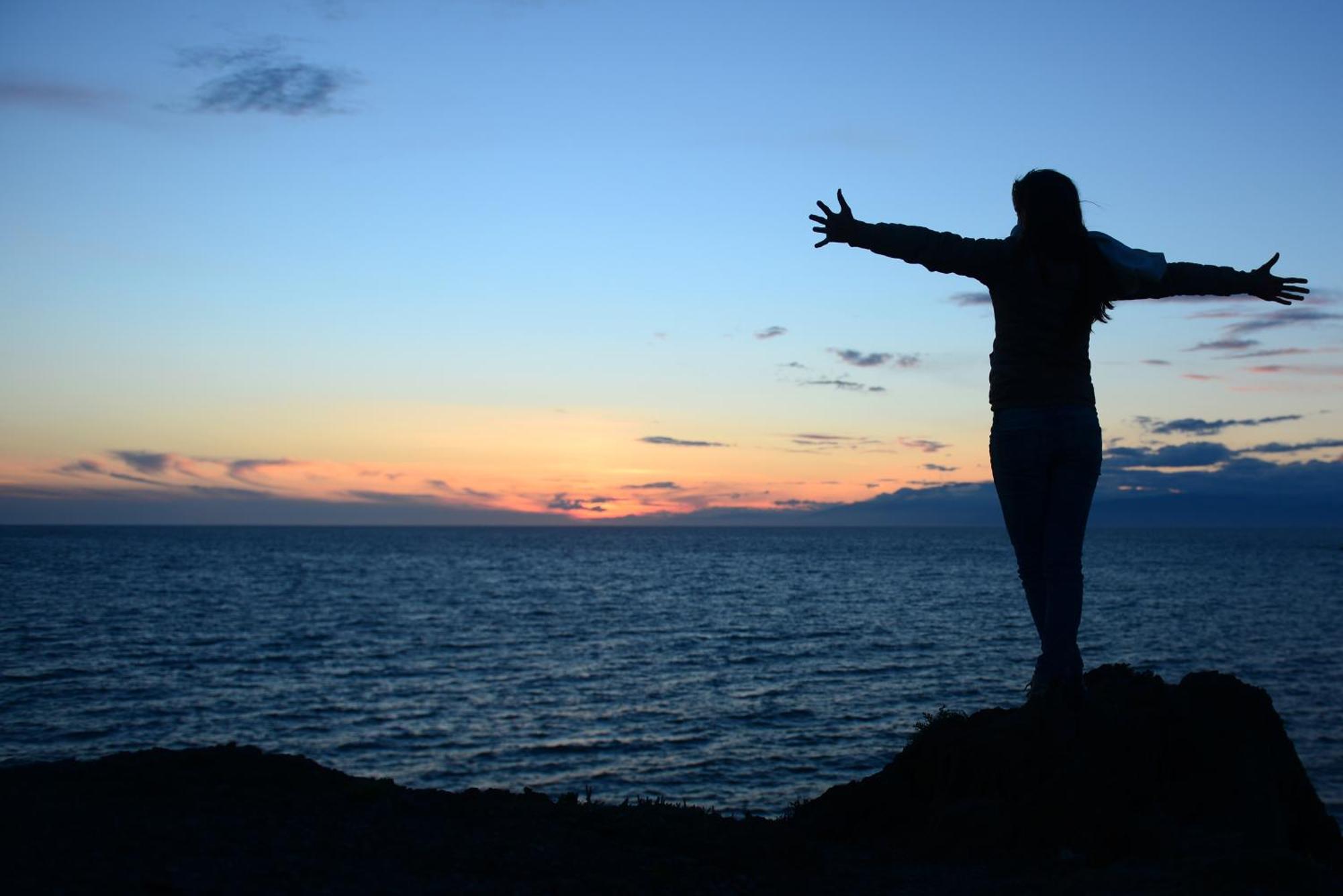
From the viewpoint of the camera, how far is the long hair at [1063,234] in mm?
6402

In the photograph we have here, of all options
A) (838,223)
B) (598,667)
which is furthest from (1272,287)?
(598,667)

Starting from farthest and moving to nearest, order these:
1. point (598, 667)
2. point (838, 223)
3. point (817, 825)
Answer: point (598, 667) → point (817, 825) → point (838, 223)

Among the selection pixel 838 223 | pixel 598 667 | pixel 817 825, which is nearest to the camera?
pixel 838 223

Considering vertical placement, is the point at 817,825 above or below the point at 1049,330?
below

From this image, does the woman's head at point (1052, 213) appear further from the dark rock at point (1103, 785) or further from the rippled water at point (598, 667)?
the rippled water at point (598, 667)

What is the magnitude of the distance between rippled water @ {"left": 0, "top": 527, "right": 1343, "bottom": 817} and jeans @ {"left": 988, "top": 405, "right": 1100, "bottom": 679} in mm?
13834

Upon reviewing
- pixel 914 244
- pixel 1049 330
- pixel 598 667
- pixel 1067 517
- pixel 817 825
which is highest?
pixel 914 244

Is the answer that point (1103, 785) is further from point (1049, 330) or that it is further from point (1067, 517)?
point (1049, 330)

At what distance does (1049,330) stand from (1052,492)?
1112mm

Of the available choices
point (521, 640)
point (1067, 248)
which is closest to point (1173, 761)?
point (1067, 248)

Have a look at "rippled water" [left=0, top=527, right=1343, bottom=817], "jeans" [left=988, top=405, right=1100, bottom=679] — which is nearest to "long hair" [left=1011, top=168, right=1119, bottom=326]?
"jeans" [left=988, top=405, right=1100, bottom=679]

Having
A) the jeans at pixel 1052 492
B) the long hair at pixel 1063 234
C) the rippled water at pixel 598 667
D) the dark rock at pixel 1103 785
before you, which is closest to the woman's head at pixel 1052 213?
the long hair at pixel 1063 234

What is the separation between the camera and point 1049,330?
21.8ft

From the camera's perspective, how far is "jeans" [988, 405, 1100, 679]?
675 centimetres
